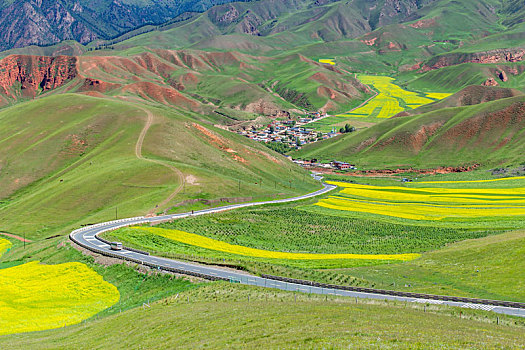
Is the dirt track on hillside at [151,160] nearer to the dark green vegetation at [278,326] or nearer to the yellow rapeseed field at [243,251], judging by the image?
the yellow rapeseed field at [243,251]

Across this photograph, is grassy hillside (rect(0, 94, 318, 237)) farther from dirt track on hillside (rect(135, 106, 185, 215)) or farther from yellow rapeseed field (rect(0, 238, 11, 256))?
yellow rapeseed field (rect(0, 238, 11, 256))

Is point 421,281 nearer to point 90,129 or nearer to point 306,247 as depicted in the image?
point 306,247

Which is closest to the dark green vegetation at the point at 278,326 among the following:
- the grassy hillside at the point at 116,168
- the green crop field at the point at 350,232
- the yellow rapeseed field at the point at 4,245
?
the green crop field at the point at 350,232

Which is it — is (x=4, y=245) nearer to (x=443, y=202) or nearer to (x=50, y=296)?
(x=50, y=296)

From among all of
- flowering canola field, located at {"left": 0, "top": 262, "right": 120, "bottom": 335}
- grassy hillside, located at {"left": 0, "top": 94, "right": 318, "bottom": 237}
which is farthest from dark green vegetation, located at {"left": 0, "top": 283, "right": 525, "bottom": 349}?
grassy hillside, located at {"left": 0, "top": 94, "right": 318, "bottom": 237}

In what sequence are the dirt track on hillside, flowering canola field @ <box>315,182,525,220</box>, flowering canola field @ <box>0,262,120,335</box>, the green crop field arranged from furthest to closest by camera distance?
the dirt track on hillside → flowering canola field @ <box>315,182,525,220</box> → the green crop field → flowering canola field @ <box>0,262,120,335</box>

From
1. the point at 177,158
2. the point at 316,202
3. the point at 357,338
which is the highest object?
the point at 357,338


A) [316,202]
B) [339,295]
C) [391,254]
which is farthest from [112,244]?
[316,202]
